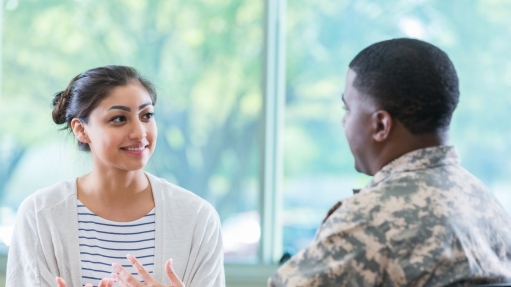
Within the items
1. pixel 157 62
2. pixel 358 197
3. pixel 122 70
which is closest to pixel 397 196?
pixel 358 197

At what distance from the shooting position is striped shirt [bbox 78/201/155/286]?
6.72 feet

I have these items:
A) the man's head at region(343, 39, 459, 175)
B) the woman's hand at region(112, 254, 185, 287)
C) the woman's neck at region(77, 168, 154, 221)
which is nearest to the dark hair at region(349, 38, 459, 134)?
the man's head at region(343, 39, 459, 175)

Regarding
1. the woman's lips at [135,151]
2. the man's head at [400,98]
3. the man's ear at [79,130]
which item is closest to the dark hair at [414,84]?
the man's head at [400,98]

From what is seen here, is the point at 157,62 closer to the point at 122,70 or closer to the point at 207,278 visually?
Result: the point at 122,70

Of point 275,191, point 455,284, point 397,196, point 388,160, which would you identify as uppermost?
point 275,191

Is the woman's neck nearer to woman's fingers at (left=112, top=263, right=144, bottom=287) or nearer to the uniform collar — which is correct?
woman's fingers at (left=112, top=263, right=144, bottom=287)

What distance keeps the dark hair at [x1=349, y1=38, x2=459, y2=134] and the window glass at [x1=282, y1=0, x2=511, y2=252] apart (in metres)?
2.07

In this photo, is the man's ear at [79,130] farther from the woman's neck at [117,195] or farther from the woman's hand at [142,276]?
the woman's hand at [142,276]

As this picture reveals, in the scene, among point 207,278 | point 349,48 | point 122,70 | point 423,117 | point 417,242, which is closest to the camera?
point 417,242

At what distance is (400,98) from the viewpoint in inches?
50.1

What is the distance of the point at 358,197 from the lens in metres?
1.22

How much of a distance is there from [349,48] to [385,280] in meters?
2.33

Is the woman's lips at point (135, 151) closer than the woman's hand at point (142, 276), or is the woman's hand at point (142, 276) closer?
the woman's hand at point (142, 276)

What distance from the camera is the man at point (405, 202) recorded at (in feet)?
3.82
